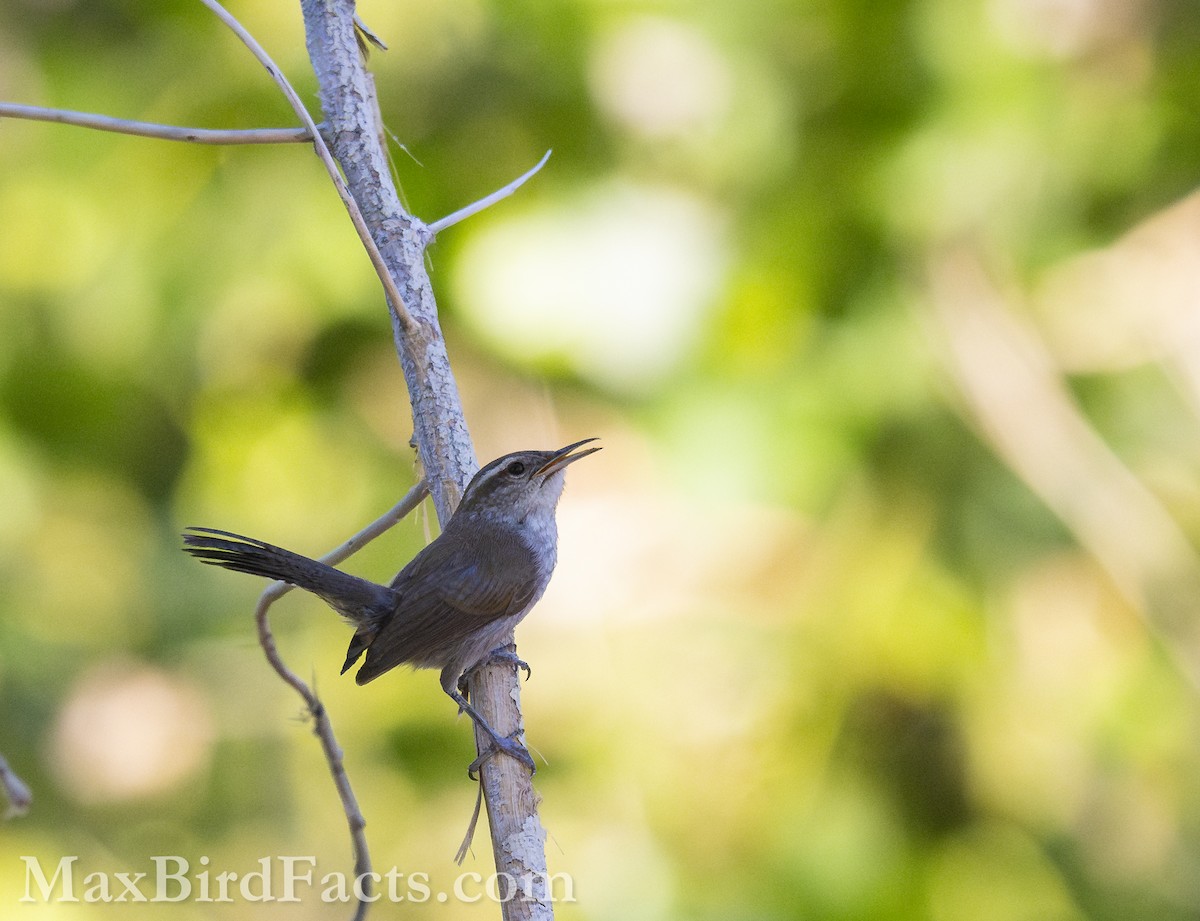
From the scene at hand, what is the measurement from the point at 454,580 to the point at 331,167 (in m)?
1.33

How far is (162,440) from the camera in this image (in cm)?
497

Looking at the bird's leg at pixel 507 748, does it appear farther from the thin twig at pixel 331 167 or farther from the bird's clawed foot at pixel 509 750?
the thin twig at pixel 331 167

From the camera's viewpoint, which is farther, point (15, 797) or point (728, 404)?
point (728, 404)

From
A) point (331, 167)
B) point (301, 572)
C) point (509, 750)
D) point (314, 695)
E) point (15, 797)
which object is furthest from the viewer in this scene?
point (301, 572)

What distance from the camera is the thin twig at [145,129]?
1474mm

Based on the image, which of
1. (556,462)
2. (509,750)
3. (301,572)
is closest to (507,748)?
(509,750)

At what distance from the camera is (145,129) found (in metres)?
1.56

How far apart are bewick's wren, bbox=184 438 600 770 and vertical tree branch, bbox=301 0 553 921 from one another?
1.89 ft

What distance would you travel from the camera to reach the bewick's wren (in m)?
2.50

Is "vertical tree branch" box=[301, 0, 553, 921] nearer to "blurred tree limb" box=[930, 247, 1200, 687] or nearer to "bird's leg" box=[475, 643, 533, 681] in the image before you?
"bird's leg" box=[475, 643, 533, 681]

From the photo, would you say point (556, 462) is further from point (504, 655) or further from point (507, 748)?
point (507, 748)

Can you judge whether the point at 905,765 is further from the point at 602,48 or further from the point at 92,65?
the point at 92,65

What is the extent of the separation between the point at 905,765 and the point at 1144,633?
114 cm

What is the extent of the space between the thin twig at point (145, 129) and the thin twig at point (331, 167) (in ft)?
0.22
